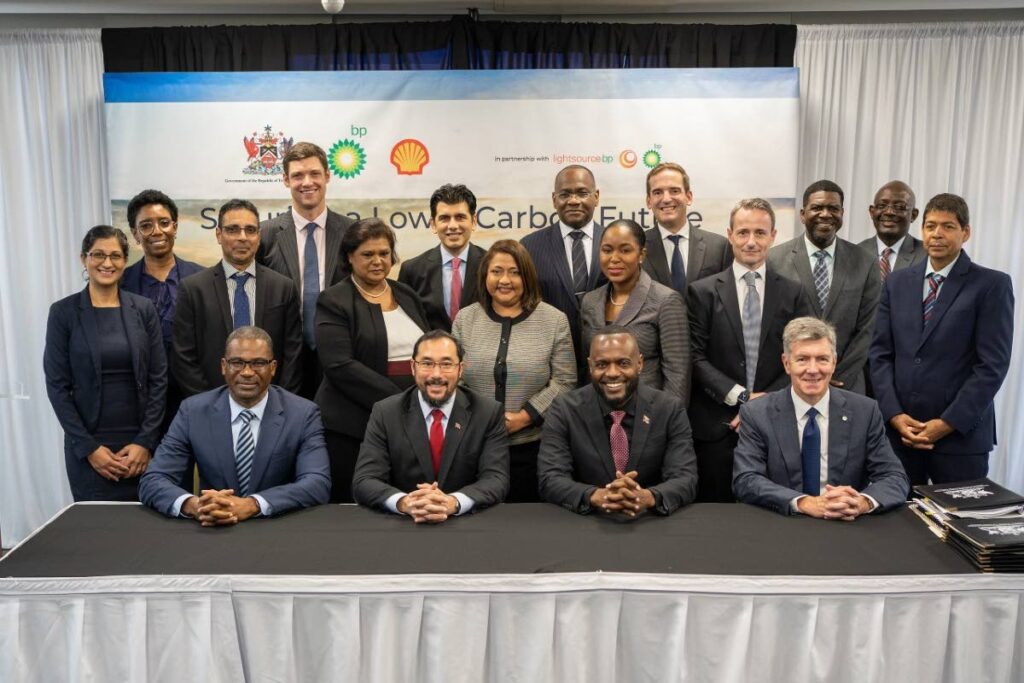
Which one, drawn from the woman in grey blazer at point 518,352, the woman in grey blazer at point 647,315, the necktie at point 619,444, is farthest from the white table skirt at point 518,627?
the woman in grey blazer at point 647,315

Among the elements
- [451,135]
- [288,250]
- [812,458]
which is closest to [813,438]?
[812,458]

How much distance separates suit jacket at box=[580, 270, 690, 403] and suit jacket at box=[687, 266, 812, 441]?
141mm

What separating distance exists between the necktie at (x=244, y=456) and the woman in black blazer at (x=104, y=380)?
33.1 inches

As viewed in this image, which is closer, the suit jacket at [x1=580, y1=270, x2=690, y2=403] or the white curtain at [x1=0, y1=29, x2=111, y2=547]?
the suit jacket at [x1=580, y1=270, x2=690, y2=403]

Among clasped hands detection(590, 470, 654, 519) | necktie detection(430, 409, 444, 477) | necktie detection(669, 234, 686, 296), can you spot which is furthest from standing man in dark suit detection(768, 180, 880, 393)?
necktie detection(430, 409, 444, 477)

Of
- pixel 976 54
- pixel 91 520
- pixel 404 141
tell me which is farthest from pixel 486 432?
pixel 976 54

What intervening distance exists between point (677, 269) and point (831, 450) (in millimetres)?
1370

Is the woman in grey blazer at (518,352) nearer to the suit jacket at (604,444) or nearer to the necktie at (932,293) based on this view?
the suit jacket at (604,444)

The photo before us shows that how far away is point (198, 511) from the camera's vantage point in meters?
2.88

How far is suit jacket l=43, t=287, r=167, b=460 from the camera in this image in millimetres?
3781

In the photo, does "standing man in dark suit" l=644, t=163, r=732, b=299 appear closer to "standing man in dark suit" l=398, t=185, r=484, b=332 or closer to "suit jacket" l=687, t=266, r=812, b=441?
"suit jacket" l=687, t=266, r=812, b=441

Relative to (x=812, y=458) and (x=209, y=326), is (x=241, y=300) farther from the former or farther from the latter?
(x=812, y=458)

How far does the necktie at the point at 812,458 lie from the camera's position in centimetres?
313

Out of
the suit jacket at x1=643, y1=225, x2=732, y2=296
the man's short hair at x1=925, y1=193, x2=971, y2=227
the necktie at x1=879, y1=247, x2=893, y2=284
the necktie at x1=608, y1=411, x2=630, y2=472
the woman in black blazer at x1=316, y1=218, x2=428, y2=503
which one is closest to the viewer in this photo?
the necktie at x1=608, y1=411, x2=630, y2=472
